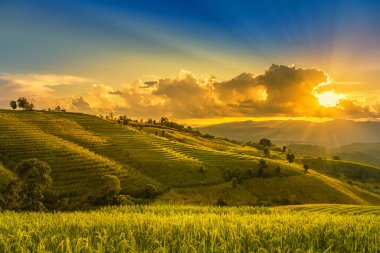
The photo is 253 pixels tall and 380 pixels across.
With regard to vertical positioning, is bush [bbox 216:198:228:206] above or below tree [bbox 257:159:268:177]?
below

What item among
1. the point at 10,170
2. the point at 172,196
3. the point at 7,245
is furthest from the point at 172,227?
the point at 10,170

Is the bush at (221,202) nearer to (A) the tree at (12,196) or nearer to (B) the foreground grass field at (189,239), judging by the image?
(A) the tree at (12,196)

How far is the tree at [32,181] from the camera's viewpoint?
93250mm

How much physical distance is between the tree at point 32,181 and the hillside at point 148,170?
16042mm

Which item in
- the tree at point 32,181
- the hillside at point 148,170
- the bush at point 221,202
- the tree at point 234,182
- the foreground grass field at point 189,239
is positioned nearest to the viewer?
the foreground grass field at point 189,239

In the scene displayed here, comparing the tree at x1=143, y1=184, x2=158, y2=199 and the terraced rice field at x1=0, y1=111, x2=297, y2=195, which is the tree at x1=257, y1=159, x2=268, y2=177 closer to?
the terraced rice field at x1=0, y1=111, x2=297, y2=195

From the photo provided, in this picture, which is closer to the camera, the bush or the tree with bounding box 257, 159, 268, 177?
the bush

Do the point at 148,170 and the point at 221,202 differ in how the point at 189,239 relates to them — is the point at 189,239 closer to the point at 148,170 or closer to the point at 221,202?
the point at 221,202

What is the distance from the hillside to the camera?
12862cm

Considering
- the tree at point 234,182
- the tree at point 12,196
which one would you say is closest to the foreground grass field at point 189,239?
the tree at point 12,196

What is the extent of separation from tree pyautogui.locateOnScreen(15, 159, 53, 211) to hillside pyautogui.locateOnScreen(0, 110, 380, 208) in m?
16.0

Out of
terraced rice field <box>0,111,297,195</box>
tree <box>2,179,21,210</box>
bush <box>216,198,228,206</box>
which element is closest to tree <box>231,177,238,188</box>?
terraced rice field <box>0,111,297,195</box>

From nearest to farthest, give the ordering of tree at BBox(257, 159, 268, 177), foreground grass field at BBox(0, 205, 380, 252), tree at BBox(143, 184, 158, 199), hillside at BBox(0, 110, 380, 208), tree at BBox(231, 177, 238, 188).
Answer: foreground grass field at BBox(0, 205, 380, 252) < tree at BBox(143, 184, 158, 199) < hillside at BBox(0, 110, 380, 208) < tree at BBox(231, 177, 238, 188) < tree at BBox(257, 159, 268, 177)

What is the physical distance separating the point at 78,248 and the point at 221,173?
151164mm
